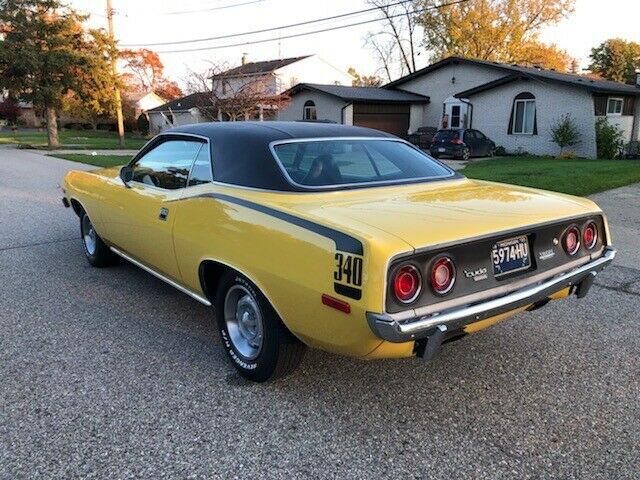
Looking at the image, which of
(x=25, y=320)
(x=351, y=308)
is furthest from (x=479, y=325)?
(x=25, y=320)

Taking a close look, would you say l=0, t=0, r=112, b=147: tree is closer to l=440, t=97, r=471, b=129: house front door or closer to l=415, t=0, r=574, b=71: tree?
l=440, t=97, r=471, b=129: house front door

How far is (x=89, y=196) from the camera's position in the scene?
207 inches

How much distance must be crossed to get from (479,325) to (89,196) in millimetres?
3989

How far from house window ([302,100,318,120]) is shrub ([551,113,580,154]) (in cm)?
1255

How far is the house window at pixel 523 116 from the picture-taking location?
965 inches

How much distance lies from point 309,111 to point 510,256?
28.7 meters

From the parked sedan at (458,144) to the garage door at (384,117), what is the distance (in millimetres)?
5720

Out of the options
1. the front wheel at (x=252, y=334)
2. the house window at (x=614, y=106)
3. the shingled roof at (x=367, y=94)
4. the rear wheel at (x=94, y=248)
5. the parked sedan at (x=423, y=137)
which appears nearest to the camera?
the front wheel at (x=252, y=334)

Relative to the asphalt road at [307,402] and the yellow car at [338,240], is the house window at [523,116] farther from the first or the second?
the yellow car at [338,240]

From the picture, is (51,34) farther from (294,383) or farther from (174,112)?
(294,383)

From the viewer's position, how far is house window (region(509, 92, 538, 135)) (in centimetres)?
2450

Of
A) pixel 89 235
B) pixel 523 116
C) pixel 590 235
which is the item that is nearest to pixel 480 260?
pixel 590 235

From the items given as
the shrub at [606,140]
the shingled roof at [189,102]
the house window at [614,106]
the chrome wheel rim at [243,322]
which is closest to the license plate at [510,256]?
the chrome wheel rim at [243,322]

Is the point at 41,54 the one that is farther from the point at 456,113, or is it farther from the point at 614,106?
the point at 614,106
